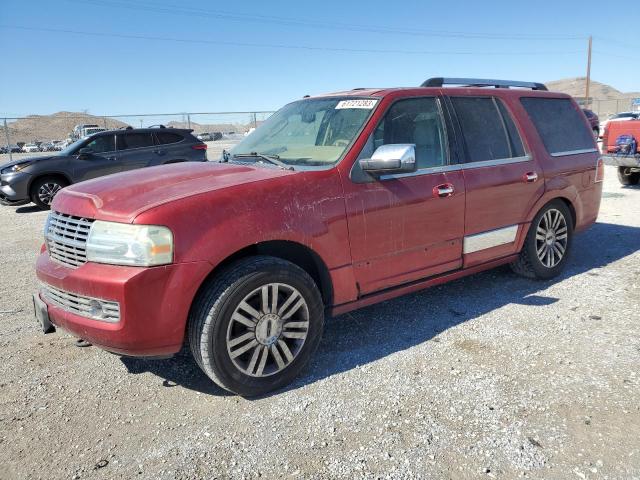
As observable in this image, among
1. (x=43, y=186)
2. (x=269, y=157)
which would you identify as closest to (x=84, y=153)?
(x=43, y=186)

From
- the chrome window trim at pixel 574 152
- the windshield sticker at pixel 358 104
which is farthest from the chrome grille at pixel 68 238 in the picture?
the chrome window trim at pixel 574 152

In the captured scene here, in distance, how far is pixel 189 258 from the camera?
2686 mm

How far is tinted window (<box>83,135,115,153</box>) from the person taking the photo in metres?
10.8

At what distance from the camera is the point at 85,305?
2762 millimetres

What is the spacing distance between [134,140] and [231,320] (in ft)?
31.2

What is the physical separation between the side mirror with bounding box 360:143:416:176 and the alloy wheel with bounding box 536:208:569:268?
2108mm

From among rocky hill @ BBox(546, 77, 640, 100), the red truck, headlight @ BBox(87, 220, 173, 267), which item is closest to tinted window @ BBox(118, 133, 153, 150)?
headlight @ BBox(87, 220, 173, 267)

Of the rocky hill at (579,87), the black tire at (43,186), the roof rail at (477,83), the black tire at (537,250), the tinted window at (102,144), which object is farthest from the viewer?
the rocky hill at (579,87)

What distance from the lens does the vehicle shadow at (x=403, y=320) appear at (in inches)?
132

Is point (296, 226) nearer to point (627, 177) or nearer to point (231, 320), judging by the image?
point (231, 320)

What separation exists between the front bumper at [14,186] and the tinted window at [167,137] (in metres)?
2.81

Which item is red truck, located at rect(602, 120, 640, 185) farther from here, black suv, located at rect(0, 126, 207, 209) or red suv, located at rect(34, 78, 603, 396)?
black suv, located at rect(0, 126, 207, 209)

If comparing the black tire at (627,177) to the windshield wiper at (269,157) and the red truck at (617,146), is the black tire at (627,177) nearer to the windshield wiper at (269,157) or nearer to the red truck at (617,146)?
the red truck at (617,146)

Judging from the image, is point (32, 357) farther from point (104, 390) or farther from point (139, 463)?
point (139, 463)
